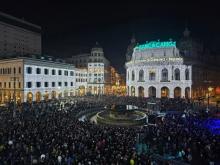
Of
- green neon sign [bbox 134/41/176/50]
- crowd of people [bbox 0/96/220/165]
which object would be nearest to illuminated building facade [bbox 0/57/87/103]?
green neon sign [bbox 134/41/176/50]

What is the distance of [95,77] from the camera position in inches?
3356

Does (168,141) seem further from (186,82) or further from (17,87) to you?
(186,82)

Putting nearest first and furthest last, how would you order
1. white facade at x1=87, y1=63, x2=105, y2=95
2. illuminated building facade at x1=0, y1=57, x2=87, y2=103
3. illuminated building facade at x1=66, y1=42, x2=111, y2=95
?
illuminated building facade at x1=0, y1=57, x2=87, y2=103, white facade at x1=87, y1=63, x2=105, y2=95, illuminated building facade at x1=66, y1=42, x2=111, y2=95

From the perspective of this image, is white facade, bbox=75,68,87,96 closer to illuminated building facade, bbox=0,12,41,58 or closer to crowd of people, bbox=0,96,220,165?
illuminated building facade, bbox=0,12,41,58

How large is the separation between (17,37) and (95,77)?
31753 millimetres

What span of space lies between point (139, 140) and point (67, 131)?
691 centimetres

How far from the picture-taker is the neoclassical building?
62.9m

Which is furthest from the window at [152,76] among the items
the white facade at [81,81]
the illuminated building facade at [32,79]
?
the illuminated building facade at [32,79]

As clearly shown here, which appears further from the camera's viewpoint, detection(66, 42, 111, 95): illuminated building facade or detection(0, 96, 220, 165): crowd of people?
detection(66, 42, 111, 95): illuminated building facade

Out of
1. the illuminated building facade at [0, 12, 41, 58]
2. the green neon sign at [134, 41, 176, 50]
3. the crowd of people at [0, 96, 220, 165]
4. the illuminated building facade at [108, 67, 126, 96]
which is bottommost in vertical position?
Answer: the crowd of people at [0, 96, 220, 165]

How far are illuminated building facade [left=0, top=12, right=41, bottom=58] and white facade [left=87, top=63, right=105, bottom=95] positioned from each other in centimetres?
2372

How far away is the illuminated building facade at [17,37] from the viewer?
68.2m

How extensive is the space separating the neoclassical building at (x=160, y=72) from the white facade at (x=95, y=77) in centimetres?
1822

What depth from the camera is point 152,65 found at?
2591 inches
